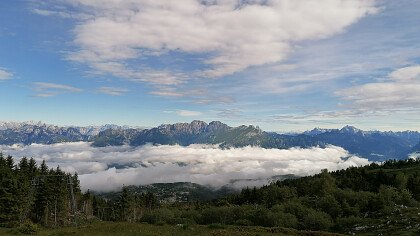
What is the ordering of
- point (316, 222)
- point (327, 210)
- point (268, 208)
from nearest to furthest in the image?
1. point (316, 222)
2. point (327, 210)
3. point (268, 208)

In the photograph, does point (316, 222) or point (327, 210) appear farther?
point (327, 210)

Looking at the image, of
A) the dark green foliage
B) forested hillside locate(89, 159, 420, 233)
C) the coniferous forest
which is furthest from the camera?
the dark green foliage

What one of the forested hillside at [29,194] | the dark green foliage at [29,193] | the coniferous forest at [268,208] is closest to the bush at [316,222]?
the coniferous forest at [268,208]

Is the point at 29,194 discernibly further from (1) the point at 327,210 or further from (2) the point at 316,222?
(1) the point at 327,210

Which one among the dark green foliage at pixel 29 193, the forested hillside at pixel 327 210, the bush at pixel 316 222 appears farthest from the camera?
the dark green foliage at pixel 29 193

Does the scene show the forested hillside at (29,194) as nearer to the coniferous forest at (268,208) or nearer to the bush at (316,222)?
the coniferous forest at (268,208)

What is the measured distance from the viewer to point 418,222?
43.9 m

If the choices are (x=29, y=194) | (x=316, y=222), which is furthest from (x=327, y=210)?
(x=29, y=194)

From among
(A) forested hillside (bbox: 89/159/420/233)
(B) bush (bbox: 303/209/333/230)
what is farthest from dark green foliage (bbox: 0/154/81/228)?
(B) bush (bbox: 303/209/333/230)

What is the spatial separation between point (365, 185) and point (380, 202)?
96410 mm

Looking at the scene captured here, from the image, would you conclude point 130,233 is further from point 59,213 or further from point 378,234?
point 59,213

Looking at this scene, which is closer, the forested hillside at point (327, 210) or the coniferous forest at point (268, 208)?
the forested hillside at point (327, 210)

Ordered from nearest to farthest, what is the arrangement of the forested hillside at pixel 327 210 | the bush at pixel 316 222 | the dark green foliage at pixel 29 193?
1. the forested hillside at pixel 327 210
2. the bush at pixel 316 222
3. the dark green foliage at pixel 29 193

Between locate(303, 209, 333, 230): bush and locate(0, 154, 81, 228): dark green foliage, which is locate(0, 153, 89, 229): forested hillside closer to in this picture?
locate(0, 154, 81, 228): dark green foliage
